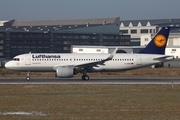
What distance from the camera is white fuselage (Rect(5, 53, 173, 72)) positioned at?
171 feet

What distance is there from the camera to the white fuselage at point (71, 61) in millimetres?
52062

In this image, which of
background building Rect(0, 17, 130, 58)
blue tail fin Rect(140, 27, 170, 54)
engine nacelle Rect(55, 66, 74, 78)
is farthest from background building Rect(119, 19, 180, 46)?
engine nacelle Rect(55, 66, 74, 78)

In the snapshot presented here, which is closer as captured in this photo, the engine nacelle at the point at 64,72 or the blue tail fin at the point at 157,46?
the engine nacelle at the point at 64,72

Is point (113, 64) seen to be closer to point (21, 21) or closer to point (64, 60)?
point (64, 60)

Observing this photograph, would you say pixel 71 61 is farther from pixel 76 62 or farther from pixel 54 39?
pixel 54 39

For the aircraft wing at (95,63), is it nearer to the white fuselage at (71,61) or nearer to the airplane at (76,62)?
the airplane at (76,62)

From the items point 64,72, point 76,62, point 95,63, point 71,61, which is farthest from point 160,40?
point 64,72

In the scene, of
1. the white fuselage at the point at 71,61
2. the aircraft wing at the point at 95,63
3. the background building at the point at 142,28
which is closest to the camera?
the aircraft wing at the point at 95,63
